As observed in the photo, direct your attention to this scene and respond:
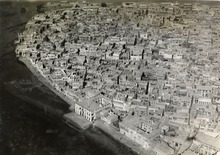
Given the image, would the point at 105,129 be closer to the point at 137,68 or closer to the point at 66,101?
the point at 66,101

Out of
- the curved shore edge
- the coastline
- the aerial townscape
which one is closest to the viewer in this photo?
the curved shore edge

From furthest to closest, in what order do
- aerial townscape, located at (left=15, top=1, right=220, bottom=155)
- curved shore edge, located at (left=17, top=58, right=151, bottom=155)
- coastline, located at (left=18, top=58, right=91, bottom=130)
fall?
coastline, located at (left=18, top=58, right=91, bottom=130) < aerial townscape, located at (left=15, top=1, right=220, bottom=155) < curved shore edge, located at (left=17, top=58, right=151, bottom=155)

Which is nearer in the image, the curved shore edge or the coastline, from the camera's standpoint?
the curved shore edge

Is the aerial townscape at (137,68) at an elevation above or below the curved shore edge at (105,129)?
above

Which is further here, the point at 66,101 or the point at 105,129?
the point at 66,101

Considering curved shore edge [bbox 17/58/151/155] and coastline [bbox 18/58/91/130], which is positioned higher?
coastline [bbox 18/58/91/130]

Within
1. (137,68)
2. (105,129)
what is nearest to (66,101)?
(105,129)

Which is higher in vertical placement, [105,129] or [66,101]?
[66,101]

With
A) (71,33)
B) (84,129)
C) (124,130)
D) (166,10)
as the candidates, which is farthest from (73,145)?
(166,10)

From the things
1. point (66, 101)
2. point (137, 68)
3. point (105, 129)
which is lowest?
point (105, 129)
